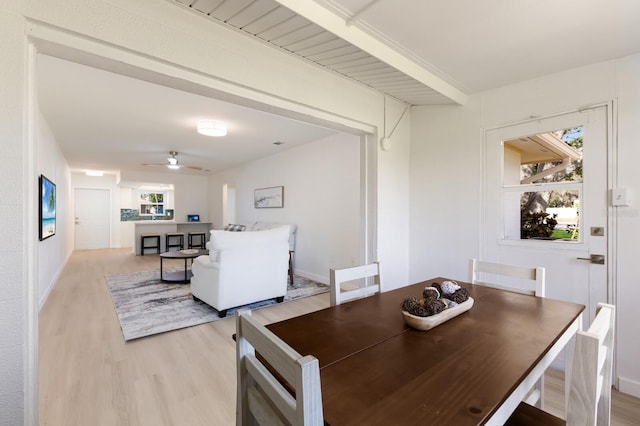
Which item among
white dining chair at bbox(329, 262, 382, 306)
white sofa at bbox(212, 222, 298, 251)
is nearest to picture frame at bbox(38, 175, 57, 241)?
white sofa at bbox(212, 222, 298, 251)

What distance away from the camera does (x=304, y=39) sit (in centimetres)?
175

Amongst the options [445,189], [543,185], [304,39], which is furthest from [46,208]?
[543,185]

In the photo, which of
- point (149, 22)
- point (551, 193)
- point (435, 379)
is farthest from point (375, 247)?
point (149, 22)

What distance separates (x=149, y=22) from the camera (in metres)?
1.40

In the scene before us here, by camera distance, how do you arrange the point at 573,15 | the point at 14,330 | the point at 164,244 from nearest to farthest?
1. the point at 14,330
2. the point at 573,15
3. the point at 164,244

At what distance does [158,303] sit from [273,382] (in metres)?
3.58

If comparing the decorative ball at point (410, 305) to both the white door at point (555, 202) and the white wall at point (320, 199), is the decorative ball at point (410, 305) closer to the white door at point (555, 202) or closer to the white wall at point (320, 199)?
the white door at point (555, 202)

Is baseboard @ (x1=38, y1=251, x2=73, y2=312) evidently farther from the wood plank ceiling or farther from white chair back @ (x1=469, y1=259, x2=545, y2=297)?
white chair back @ (x1=469, y1=259, x2=545, y2=297)

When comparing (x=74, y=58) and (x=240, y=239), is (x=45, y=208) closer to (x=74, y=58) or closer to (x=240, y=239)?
(x=240, y=239)

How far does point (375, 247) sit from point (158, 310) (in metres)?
2.67

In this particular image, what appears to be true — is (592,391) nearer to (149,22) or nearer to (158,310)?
(149,22)

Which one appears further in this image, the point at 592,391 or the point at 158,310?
the point at 158,310

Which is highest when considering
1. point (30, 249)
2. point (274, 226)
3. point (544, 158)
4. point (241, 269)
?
point (544, 158)

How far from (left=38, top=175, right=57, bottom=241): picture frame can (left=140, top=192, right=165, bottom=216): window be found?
19.4 feet
